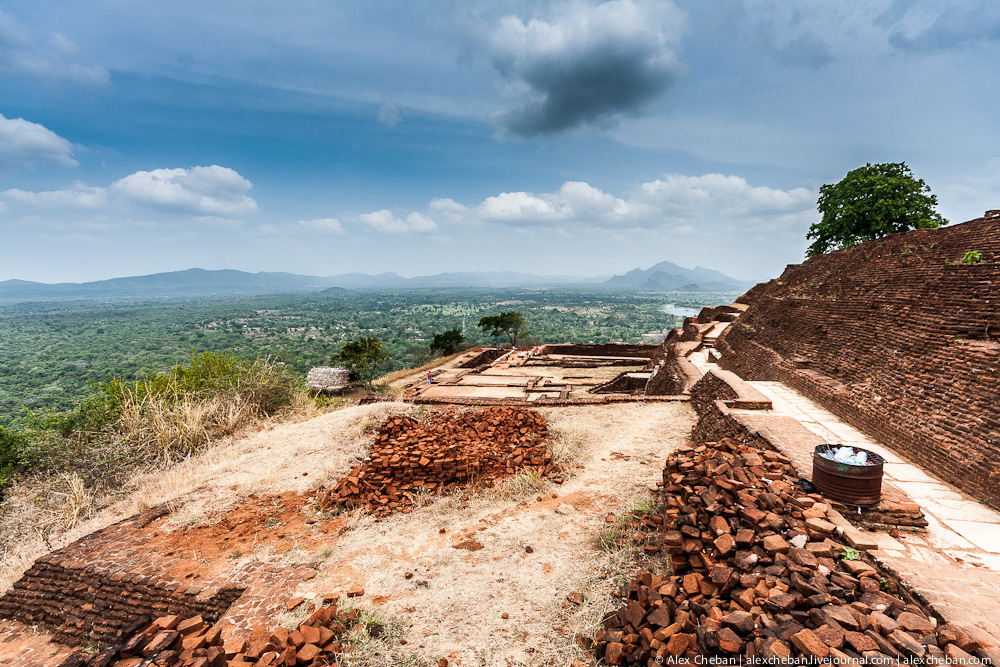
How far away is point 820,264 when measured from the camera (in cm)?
1328

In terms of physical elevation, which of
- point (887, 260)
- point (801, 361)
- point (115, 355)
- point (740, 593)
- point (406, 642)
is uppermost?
point (887, 260)

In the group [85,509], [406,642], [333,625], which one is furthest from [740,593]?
[85,509]

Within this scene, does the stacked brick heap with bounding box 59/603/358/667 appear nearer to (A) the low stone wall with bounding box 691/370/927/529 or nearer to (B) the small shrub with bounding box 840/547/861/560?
(B) the small shrub with bounding box 840/547/861/560

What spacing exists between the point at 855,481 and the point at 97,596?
335 inches

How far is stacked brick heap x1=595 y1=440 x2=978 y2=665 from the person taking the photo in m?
2.41

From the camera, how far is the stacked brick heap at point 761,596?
7.89 ft

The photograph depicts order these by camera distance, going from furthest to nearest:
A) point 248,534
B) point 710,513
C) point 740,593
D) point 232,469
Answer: point 232,469 < point 248,534 < point 710,513 < point 740,593

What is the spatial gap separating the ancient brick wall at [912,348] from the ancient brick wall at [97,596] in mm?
8938

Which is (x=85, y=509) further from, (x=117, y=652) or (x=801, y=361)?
(x=801, y=361)

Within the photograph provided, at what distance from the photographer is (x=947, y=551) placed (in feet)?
11.3

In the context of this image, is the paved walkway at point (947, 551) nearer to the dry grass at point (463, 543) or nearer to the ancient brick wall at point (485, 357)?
the dry grass at point (463, 543)

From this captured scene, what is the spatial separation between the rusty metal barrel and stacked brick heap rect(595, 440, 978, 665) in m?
0.26

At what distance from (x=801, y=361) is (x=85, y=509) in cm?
1506

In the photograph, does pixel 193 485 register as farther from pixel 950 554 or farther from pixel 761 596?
pixel 950 554
